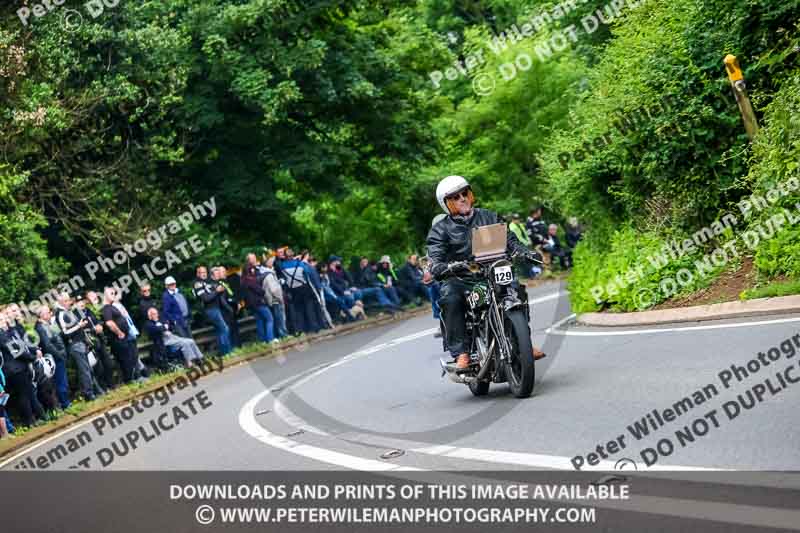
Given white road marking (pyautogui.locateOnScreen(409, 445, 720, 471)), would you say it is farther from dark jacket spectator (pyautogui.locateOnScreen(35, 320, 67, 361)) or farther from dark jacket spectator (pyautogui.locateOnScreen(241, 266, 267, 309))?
dark jacket spectator (pyautogui.locateOnScreen(241, 266, 267, 309))

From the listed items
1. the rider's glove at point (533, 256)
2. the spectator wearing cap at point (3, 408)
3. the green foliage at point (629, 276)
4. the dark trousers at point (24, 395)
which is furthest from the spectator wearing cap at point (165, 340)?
the rider's glove at point (533, 256)

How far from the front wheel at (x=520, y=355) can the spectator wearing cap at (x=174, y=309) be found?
12224mm

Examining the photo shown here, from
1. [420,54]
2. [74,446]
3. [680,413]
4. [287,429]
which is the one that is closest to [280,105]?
[420,54]

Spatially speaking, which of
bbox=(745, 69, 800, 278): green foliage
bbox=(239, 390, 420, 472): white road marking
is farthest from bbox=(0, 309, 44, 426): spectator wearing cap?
bbox=(745, 69, 800, 278): green foliage

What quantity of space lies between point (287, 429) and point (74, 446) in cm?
356

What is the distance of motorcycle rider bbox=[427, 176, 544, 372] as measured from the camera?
34.0 feet

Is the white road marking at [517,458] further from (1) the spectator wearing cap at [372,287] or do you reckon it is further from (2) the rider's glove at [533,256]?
(1) the spectator wearing cap at [372,287]

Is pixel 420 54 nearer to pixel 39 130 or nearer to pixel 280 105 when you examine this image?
pixel 280 105

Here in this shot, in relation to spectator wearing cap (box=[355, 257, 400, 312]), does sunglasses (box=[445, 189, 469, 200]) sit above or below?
above

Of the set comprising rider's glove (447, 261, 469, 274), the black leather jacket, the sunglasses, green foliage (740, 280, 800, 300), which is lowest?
green foliage (740, 280, 800, 300)

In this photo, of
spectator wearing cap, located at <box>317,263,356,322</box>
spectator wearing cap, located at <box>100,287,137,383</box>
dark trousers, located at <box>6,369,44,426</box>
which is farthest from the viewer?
spectator wearing cap, located at <box>317,263,356,322</box>

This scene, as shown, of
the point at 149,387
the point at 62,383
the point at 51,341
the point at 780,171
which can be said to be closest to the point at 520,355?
the point at 780,171

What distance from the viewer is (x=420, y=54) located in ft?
108

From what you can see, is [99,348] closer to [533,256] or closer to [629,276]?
[629,276]
